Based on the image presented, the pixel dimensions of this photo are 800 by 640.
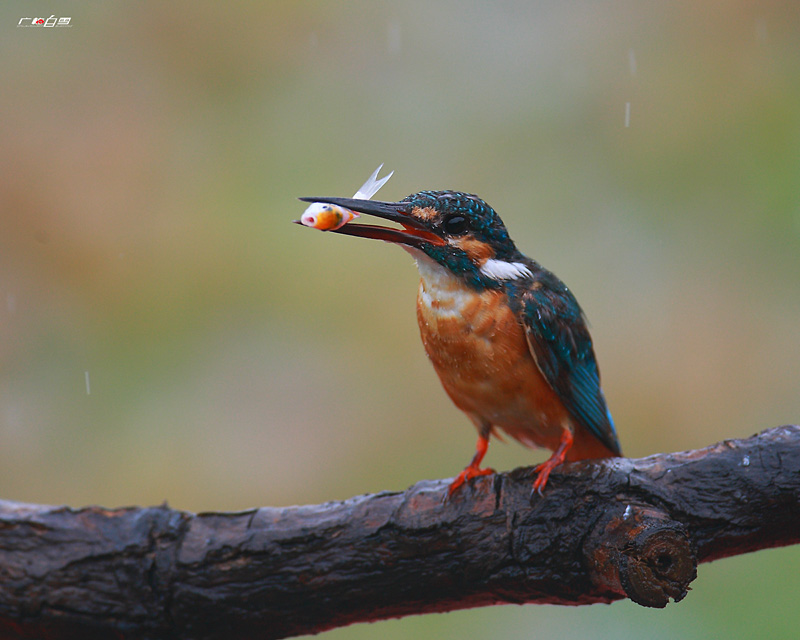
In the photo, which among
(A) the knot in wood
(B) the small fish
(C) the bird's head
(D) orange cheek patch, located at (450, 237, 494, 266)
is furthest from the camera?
(D) orange cheek patch, located at (450, 237, 494, 266)

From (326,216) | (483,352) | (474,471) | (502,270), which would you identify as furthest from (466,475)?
(326,216)

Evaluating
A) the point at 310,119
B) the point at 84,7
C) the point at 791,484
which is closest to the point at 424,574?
the point at 791,484

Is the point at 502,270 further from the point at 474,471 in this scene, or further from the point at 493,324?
the point at 474,471

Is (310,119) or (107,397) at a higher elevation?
(310,119)

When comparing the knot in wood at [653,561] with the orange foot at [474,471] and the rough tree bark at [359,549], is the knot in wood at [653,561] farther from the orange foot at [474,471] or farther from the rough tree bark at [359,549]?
the orange foot at [474,471]

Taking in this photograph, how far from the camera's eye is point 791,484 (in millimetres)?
1679

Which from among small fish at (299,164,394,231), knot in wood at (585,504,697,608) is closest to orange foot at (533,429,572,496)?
knot in wood at (585,504,697,608)

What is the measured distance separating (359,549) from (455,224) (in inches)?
30.0

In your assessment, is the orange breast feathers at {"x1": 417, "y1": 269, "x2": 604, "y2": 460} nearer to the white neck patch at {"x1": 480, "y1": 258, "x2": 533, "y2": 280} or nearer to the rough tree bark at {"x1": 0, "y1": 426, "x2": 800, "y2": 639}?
the white neck patch at {"x1": 480, "y1": 258, "x2": 533, "y2": 280}

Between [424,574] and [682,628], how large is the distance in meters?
1.81

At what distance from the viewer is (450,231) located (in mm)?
1833

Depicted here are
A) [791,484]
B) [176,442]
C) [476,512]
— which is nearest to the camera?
[791,484]

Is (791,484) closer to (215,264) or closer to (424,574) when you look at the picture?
(424,574)

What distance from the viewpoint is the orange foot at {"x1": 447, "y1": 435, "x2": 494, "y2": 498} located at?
190cm
